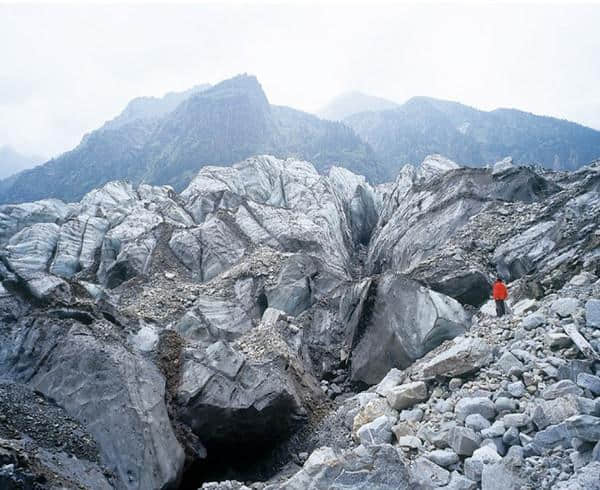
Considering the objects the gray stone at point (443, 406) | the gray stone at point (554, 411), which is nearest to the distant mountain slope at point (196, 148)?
the gray stone at point (443, 406)

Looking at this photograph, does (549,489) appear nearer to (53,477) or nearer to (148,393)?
(53,477)

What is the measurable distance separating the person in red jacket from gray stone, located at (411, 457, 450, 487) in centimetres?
574

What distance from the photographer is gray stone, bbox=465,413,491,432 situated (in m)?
7.04

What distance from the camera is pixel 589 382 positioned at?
670 cm

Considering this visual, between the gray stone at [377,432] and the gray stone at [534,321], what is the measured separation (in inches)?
149

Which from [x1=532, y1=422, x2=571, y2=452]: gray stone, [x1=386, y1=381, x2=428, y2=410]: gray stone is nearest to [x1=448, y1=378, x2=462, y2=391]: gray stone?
[x1=386, y1=381, x2=428, y2=410]: gray stone

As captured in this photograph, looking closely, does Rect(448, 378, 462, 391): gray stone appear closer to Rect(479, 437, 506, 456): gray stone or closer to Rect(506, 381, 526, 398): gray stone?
Rect(506, 381, 526, 398): gray stone

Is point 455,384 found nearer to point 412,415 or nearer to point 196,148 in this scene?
point 412,415

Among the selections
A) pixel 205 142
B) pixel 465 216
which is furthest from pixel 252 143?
pixel 465 216

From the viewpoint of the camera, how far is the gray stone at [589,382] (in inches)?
260

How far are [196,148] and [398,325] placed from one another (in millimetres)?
132581

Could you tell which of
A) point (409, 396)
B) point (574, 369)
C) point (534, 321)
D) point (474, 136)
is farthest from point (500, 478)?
point (474, 136)

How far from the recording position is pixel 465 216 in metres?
20.2

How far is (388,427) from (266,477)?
428 centimetres
